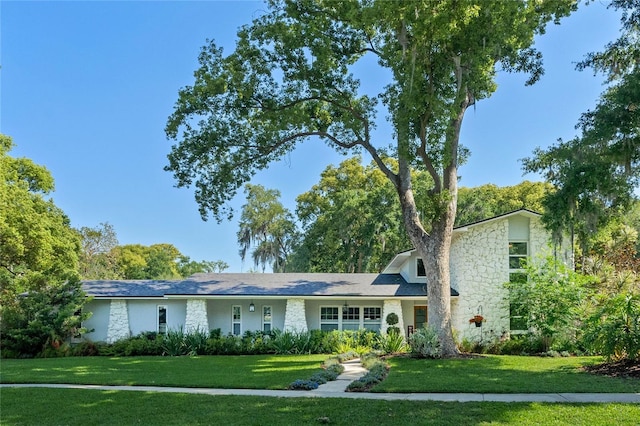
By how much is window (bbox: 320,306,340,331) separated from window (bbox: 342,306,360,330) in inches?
12.8

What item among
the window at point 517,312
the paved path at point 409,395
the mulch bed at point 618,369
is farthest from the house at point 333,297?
the paved path at point 409,395

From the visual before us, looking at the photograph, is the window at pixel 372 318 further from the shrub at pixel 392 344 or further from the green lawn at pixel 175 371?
the green lawn at pixel 175 371

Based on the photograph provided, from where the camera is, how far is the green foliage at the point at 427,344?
55.4ft

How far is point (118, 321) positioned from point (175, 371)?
33.2ft

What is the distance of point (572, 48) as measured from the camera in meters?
14.6

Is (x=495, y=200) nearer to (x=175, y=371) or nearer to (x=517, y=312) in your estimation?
(x=517, y=312)

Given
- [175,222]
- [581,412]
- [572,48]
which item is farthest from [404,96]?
[175,222]

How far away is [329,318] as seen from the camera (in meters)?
23.8

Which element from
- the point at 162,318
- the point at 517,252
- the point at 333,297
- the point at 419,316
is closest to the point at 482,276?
the point at 517,252

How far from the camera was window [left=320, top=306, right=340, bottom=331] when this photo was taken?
23.6 meters

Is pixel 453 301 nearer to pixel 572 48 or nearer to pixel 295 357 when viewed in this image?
pixel 295 357

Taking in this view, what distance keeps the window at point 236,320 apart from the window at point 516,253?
1246cm

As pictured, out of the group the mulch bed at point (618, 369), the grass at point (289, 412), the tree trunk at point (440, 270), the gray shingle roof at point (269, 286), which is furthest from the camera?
the gray shingle roof at point (269, 286)

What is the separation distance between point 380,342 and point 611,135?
39.4 ft
